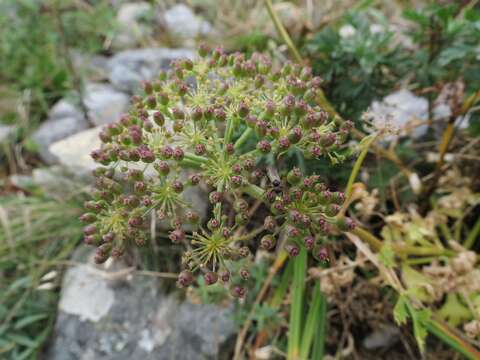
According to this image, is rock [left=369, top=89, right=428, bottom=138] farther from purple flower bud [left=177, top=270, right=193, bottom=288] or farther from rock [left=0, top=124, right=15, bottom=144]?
rock [left=0, top=124, right=15, bottom=144]

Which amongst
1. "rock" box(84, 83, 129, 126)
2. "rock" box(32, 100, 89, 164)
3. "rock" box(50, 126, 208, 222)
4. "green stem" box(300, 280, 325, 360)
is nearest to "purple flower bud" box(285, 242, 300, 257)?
"green stem" box(300, 280, 325, 360)

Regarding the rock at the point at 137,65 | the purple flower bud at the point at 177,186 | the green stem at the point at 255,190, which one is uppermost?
the rock at the point at 137,65

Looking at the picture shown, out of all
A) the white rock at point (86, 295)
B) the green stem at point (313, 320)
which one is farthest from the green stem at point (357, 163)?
the white rock at point (86, 295)

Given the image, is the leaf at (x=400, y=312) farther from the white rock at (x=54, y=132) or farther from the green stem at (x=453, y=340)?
the white rock at (x=54, y=132)

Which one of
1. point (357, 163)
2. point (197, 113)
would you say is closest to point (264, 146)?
point (197, 113)

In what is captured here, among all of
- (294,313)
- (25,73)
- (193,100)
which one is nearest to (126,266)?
(294,313)
